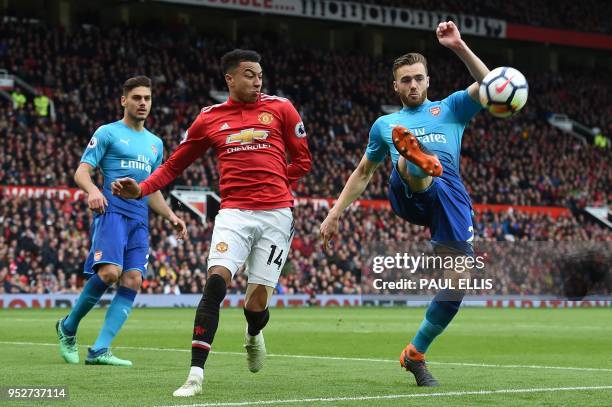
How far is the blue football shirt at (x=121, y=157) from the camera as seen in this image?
1066cm

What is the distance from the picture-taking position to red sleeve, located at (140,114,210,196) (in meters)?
8.20

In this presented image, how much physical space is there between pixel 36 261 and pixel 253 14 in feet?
73.9

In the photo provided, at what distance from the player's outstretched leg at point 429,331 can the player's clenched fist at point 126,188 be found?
234 cm

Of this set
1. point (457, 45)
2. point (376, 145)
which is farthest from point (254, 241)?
point (457, 45)

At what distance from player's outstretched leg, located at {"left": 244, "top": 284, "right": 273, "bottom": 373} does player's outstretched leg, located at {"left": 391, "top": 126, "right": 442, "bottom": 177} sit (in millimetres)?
1417

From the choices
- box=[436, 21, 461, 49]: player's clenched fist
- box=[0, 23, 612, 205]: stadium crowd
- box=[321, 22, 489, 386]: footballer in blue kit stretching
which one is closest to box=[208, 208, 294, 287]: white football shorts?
box=[321, 22, 489, 386]: footballer in blue kit stretching

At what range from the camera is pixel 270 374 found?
30.5ft

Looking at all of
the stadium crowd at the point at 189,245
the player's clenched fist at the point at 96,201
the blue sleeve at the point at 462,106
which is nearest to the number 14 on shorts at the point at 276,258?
the blue sleeve at the point at 462,106


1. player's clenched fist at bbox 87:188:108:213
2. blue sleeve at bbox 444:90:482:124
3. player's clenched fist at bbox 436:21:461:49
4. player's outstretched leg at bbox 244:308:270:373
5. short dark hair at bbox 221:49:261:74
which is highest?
player's clenched fist at bbox 436:21:461:49

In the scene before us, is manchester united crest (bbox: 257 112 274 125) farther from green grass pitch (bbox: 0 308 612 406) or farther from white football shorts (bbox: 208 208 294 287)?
green grass pitch (bbox: 0 308 612 406)

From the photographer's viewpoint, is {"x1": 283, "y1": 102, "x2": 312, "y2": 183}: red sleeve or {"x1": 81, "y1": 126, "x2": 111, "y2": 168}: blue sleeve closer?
{"x1": 283, "y1": 102, "x2": 312, "y2": 183}: red sleeve

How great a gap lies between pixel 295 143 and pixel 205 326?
161 cm

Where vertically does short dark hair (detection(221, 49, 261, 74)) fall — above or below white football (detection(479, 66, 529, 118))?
above

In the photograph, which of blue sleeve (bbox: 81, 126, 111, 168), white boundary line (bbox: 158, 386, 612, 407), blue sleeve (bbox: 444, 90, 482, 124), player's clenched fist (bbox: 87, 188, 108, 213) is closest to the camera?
white boundary line (bbox: 158, 386, 612, 407)
